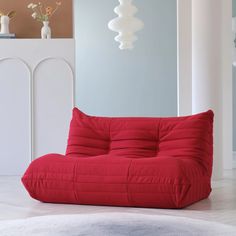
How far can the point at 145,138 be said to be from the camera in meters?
5.09

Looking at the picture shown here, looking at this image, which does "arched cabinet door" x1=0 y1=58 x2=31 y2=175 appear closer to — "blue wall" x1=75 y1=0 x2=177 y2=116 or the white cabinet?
the white cabinet

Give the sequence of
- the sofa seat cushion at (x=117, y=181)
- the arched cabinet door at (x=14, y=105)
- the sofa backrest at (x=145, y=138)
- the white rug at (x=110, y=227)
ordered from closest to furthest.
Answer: the white rug at (x=110, y=227) → the sofa seat cushion at (x=117, y=181) → the sofa backrest at (x=145, y=138) → the arched cabinet door at (x=14, y=105)

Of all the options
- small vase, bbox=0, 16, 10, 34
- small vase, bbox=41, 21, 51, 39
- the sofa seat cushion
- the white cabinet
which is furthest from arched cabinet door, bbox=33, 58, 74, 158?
the sofa seat cushion

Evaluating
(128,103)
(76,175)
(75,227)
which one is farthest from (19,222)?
(128,103)

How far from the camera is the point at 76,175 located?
15.4 feet

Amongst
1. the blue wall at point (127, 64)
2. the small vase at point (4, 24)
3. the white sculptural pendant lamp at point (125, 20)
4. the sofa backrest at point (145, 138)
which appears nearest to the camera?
the sofa backrest at point (145, 138)

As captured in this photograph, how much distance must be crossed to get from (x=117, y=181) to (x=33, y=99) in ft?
7.94

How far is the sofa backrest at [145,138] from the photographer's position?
4.98 meters

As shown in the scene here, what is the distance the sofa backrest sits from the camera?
196 inches

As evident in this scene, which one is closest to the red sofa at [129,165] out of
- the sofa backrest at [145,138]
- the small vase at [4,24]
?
the sofa backrest at [145,138]

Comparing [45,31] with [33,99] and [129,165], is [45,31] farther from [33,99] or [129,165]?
[129,165]

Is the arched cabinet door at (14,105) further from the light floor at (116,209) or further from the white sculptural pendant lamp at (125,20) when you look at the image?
the light floor at (116,209)

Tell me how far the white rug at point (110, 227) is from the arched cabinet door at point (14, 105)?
2973 millimetres

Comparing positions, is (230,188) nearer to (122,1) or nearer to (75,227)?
(122,1)
